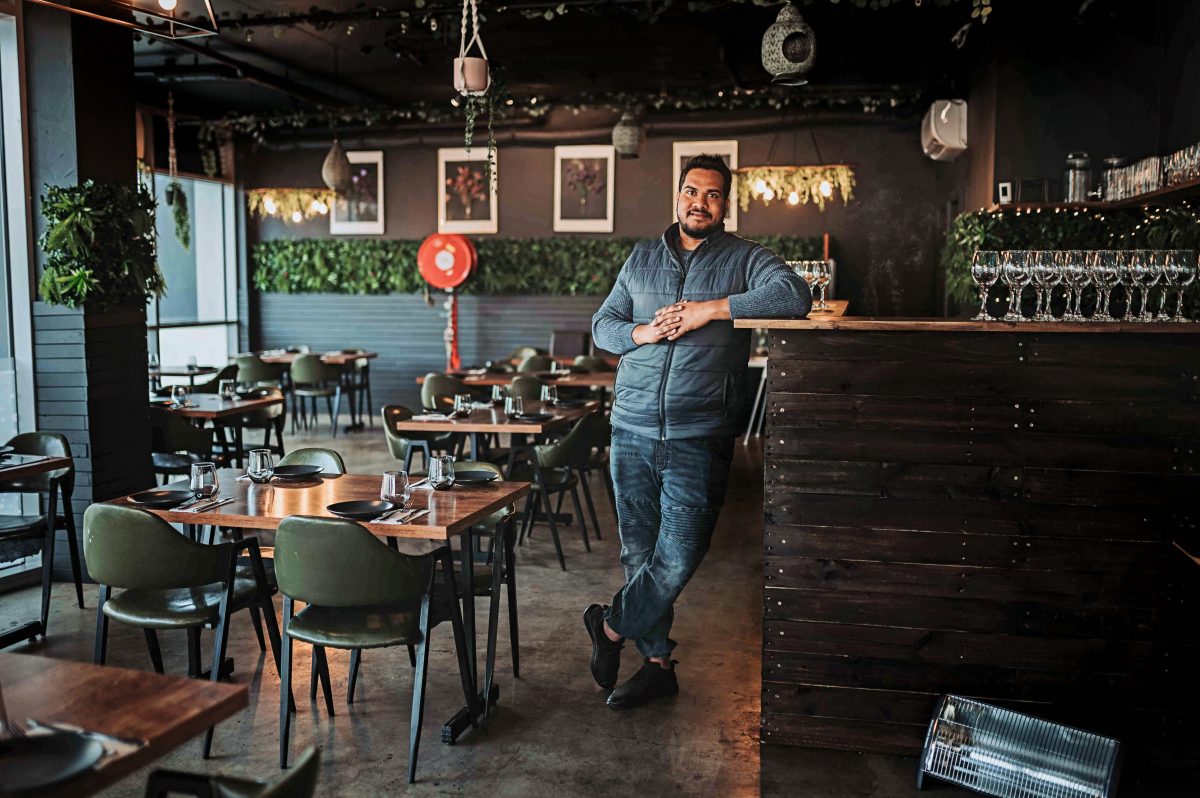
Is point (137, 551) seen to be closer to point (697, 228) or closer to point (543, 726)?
point (543, 726)

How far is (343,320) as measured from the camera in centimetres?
1388

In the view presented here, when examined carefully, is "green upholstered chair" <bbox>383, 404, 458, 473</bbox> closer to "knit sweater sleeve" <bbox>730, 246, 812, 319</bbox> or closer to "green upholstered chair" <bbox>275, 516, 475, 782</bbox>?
"green upholstered chair" <bbox>275, 516, 475, 782</bbox>

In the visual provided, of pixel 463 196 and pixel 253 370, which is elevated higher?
pixel 463 196

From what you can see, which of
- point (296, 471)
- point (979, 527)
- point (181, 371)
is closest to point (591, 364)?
point (181, 371)

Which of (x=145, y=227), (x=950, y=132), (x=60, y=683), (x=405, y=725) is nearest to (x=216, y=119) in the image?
(x=145, y=227)

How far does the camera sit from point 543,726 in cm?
402

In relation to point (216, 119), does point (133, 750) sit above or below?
below

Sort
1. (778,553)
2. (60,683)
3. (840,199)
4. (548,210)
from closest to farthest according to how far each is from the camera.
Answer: (60,683)
(778,553)
(840,199)
(548,210)

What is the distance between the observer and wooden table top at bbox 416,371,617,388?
9.20 m

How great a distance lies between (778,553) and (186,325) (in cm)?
1115

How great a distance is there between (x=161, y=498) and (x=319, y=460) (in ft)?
3.11

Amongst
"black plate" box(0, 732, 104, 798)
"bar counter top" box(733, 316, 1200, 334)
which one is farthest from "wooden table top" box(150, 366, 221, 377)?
"black plate" box(0, 732, 104, 798)

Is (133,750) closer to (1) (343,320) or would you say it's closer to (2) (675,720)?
(2) (675,720)

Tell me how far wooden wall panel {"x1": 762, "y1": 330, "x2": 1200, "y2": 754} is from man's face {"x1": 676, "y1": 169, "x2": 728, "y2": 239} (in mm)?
610
